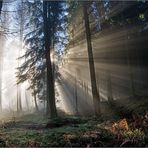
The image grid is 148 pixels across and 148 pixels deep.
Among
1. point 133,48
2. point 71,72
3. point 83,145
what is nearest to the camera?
point 83,145

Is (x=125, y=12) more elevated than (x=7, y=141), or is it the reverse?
(x=125, y=12)

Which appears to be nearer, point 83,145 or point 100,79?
point 83,145

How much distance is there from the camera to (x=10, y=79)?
66875 mm

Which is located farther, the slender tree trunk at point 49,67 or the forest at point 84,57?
the slender tree trunk at point 49,67

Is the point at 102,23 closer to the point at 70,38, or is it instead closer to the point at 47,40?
the point at 70,38

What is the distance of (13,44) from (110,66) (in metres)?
17.2

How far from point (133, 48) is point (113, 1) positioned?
702 centimetres

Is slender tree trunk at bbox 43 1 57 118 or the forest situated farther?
slender tree trunk at bbox 43 1 57 118

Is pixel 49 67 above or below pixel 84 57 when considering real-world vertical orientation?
below

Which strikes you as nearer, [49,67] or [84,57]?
[49,67]

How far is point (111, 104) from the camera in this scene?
25.5 metres

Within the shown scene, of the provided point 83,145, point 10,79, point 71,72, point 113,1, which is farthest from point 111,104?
point 10,79

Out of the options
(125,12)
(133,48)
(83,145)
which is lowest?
(83,145)

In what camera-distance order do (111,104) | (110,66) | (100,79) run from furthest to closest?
(100,79)
(110,66)
(111,104)
